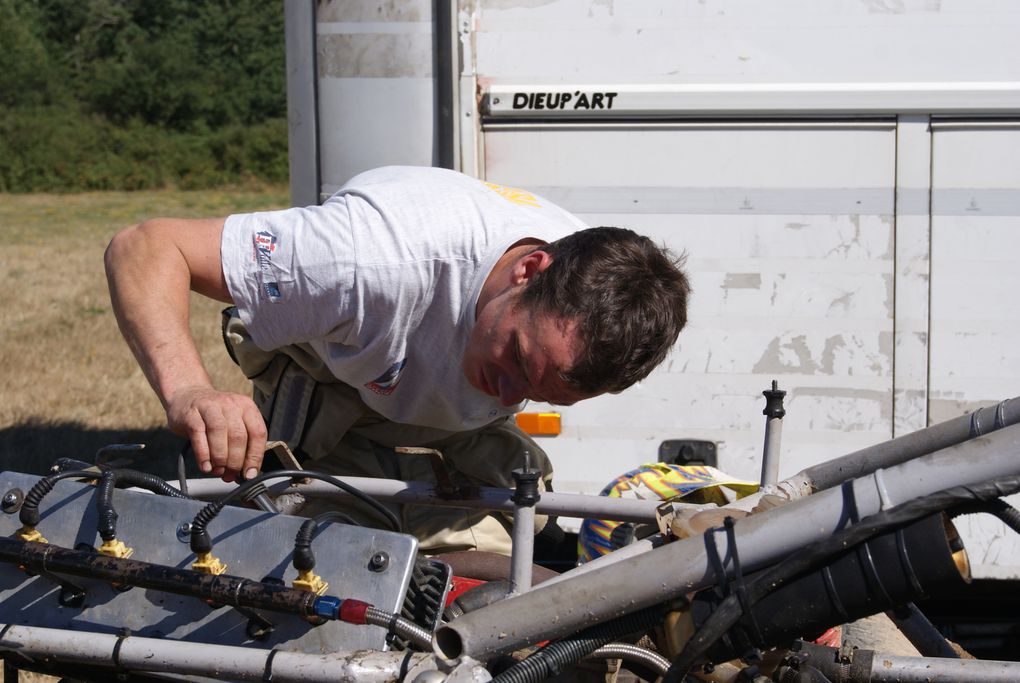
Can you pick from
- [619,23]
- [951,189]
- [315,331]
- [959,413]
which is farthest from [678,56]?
[315,331]

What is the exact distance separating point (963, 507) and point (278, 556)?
42.0 inches

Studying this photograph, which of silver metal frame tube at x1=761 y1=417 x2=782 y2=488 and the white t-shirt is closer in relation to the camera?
the white t-shirt

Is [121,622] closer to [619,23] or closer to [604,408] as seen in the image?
[604,408]

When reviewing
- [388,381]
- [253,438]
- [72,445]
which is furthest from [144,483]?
[72,445]

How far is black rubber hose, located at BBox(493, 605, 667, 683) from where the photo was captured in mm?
1609

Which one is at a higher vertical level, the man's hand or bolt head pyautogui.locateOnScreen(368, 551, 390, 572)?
the man's hand

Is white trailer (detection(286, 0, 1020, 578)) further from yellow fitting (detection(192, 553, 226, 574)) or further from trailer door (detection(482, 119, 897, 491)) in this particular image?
yellow fitting (detection(192, 553, 226, 574))

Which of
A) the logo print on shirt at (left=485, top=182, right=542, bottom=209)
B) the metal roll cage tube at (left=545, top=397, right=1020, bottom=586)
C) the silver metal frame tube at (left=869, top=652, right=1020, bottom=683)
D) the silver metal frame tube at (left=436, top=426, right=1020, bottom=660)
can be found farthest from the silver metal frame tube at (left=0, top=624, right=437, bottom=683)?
the logo print on shirt at (left=485, top=182, right=542, bottom=209)

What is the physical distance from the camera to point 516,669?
161 centimetres

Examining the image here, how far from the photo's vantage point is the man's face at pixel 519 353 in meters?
2.06

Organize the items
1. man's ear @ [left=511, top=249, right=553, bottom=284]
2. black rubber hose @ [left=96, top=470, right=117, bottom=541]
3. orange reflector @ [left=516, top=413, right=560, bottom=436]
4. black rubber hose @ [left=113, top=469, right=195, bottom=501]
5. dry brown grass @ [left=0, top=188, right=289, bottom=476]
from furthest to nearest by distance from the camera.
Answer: dry brown grass @ [left=0, top=188, right=289, bottom=476] < orange reflector @ [left=516, top=413, right=560, bottom=436] < man's ear @ [left=511, top=249, right=553, bottom=284] < black rubber hose @ [left=113, top=469, right=195, bottom=501] < black rubber hose @ [left=96, top=470, right=117, bottom=541]

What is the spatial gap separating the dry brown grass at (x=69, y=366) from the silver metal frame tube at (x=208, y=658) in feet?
12.3

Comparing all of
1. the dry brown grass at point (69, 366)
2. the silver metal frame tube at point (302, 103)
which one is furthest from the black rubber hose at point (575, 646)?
the dry brown grass at point (69, 366)

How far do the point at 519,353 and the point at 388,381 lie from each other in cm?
43
